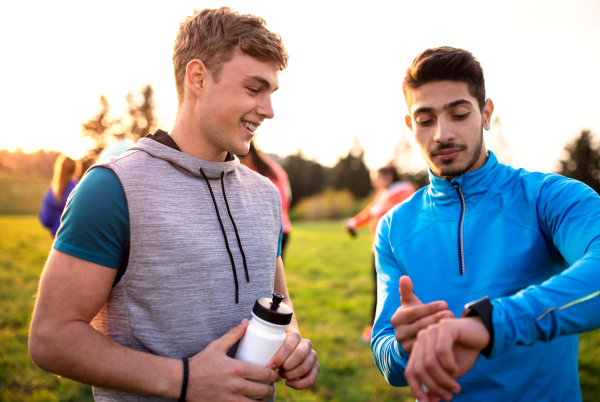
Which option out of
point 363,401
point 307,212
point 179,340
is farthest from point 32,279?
point 307,212

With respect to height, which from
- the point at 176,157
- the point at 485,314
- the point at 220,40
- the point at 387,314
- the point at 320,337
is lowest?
the point at 320,337

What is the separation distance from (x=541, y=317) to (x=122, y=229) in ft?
4.76

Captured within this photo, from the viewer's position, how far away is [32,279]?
7.75 m

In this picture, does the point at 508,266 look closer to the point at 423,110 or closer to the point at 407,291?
the point at 407,291

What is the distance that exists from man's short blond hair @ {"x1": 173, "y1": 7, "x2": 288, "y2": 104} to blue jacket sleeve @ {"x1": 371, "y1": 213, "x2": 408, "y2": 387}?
1092 millimetres

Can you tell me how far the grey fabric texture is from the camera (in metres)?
1.38

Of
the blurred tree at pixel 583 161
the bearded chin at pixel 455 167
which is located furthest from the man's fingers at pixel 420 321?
the blurred tree at pixel 583 161

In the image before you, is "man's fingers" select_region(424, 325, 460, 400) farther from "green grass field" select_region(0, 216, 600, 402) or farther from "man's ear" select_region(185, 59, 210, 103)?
"green grass field" select_region(0, 216, 600, 402)

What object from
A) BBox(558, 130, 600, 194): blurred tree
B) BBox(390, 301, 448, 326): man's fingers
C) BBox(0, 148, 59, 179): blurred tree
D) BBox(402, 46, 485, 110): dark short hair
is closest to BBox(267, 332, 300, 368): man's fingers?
BBox(390, 301, 448, 326): man's fingers

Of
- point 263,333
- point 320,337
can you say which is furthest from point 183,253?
point 320,337

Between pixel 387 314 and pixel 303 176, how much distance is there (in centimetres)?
3792

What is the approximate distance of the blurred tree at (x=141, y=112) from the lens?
140 ft

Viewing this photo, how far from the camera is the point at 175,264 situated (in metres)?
1.42

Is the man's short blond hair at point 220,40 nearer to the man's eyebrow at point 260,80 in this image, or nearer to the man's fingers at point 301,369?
the man's eyebrow at point 260,80
